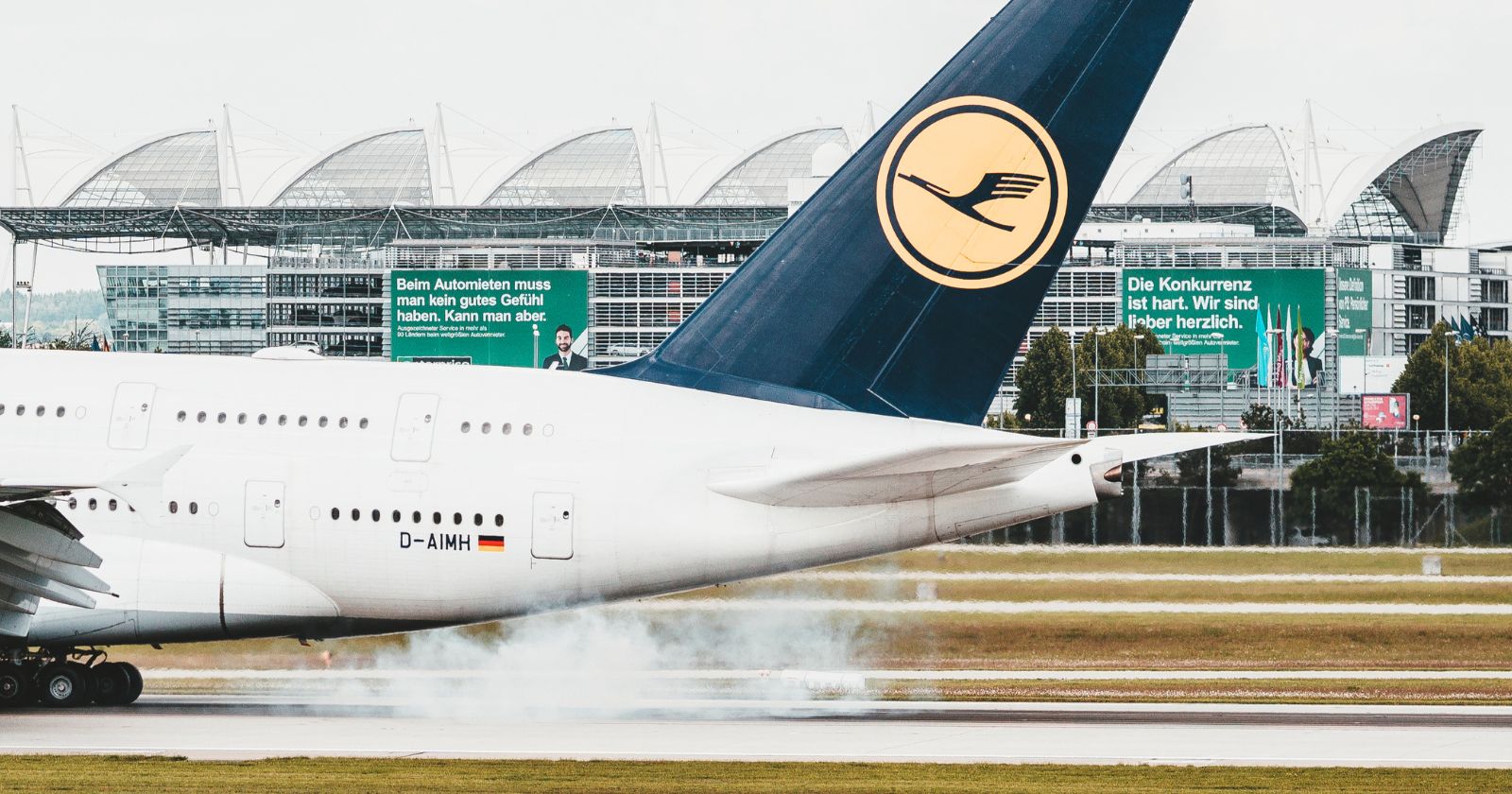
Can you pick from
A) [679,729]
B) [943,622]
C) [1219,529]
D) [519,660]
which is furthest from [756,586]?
[1219,529]

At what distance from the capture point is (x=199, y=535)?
1123 inches

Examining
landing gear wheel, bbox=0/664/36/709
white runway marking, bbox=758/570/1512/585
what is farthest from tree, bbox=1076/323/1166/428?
landing gear wheel, bbox=0/664/36/709

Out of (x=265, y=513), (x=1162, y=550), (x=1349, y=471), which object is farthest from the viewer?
(x=1349, y=471)

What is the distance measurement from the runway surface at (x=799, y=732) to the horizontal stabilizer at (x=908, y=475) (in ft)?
10.5

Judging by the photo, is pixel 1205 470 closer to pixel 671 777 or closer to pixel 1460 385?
pixel 671 777

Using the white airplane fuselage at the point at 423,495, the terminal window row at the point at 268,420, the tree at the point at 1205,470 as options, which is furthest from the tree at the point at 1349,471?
the terminal window row at the point at 268,420

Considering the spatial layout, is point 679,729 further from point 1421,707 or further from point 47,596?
point 1421,707

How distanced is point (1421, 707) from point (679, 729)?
38.2 ft

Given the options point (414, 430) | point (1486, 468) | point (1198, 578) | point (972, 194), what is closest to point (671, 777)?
point (414, 430)

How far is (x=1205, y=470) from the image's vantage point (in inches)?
3713

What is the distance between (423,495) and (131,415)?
4480 mm

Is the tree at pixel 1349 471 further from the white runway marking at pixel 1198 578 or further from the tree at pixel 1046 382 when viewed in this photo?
the tree at pixel 1046 382

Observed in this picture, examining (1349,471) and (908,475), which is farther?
(1349,471)

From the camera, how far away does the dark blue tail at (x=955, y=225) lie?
89.6 feet
